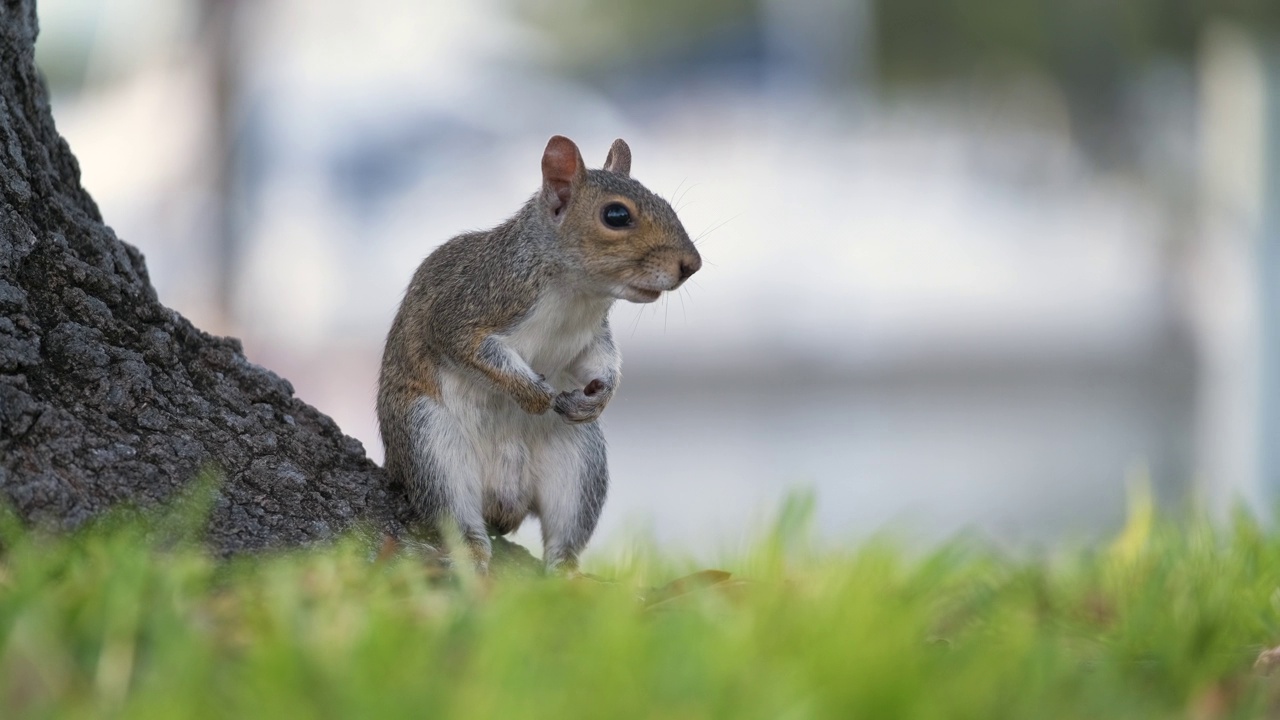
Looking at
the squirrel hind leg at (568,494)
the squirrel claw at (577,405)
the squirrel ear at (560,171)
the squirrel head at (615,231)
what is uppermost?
the squirrel ear at (560,171)

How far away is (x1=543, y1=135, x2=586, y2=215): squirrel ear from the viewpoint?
2760 mm

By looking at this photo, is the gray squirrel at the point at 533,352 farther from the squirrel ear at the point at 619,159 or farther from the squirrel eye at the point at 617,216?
the squirrel ear at the point at 619,159

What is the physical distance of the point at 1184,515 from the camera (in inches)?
151

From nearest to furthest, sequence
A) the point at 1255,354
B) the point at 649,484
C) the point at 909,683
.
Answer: the point at 909,683 < the point at 1255,354 < the point at 649,484

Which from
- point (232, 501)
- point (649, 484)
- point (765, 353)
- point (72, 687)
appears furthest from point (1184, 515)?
point (765, 353)

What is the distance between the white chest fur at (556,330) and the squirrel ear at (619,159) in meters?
0.35

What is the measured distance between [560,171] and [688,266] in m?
0.34

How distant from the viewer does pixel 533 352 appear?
8.75 ft

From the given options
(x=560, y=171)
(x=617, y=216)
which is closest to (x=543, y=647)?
(x=617, y=216)

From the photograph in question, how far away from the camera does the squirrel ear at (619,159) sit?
2969mm

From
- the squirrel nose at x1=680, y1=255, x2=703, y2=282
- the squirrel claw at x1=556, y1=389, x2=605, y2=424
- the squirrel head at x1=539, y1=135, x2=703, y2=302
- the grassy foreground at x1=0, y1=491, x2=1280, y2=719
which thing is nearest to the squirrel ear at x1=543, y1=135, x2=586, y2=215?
the squirrel head at x1=539, y1=135, x2=703, y2=302

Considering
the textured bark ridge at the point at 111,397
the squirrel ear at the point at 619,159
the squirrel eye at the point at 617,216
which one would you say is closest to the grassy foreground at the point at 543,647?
the textured bark ridge at the point at 111,397

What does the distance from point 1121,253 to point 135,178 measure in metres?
5.86

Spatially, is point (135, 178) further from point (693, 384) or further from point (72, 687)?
point (72, 687)
